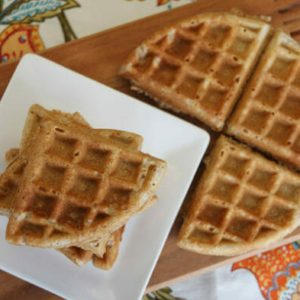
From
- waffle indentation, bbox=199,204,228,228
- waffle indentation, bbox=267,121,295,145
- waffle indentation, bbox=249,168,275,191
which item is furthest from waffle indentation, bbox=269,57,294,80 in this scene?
waffle indentation, bbox=199,204,228,228

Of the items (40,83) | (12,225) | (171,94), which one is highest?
(171,94)

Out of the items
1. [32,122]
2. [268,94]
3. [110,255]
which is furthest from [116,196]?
[268,94]

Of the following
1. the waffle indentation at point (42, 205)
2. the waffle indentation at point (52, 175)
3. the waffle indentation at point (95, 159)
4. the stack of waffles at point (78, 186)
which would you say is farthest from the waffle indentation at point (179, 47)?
the waffle indentation at point (42, 205)

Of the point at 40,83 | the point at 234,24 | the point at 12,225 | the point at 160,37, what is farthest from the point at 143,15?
the point at 12,225

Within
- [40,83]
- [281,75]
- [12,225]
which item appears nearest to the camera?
[12,225]

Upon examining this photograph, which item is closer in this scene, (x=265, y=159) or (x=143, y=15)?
(x=265, y=159)

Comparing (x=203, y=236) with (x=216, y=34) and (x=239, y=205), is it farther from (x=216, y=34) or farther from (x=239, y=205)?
(x=216, y=34)

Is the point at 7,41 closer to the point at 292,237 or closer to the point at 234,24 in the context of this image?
the point at 234,24
